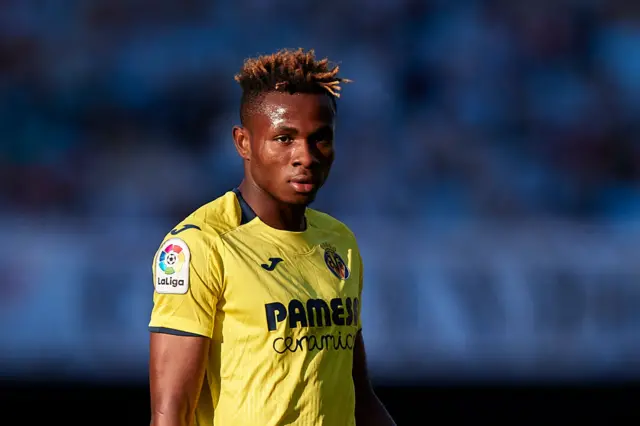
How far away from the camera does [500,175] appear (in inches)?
289

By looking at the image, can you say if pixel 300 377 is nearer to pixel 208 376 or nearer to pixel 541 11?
pixel 208 376

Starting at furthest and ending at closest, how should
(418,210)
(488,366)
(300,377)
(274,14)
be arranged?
(274,14) → (418,210) → (488,366) → (300,377)

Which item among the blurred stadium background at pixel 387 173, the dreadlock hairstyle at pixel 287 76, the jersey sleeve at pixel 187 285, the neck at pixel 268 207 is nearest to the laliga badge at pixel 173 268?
the jersey sleeve at pixel 187 285

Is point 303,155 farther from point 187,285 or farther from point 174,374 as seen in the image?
point 174,374

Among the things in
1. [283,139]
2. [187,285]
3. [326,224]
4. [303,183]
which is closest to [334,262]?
[326,224]

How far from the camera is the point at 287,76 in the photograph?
263 centimetres

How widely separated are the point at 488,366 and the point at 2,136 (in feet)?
12.2

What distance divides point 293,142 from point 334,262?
1.31 feet

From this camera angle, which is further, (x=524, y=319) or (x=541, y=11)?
(x=541, y=11)

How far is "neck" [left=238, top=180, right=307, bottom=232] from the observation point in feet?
8.91

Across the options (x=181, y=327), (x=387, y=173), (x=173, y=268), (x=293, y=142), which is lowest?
(x=181, y=327)

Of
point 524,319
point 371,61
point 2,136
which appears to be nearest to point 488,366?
point 524,319

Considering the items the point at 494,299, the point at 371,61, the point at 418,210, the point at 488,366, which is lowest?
the point at 488,366

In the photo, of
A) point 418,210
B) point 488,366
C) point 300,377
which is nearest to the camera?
point 300,377
